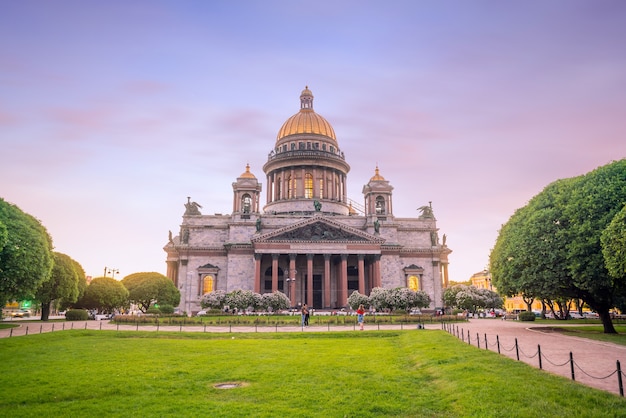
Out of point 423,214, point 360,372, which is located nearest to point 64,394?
point 360,372

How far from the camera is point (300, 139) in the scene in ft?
274

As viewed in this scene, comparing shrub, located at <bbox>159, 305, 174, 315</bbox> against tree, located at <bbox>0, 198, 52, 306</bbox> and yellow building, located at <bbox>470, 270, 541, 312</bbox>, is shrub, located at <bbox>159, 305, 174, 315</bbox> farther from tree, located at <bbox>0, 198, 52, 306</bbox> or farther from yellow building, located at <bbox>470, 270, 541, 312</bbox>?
yellow building, located at <bbox>470, 270, 541, 312</bbox>

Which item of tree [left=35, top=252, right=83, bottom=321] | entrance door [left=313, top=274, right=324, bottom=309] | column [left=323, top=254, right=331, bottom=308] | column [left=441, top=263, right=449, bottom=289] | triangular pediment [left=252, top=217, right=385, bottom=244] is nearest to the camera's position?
tree [left=35, top=252, right=83, bottom=321]

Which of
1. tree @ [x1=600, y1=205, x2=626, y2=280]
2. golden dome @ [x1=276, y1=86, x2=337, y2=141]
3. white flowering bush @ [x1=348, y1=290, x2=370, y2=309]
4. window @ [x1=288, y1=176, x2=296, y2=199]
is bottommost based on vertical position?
white flowering bush @ [x1=348, y1=290, x2=370, y2=309]

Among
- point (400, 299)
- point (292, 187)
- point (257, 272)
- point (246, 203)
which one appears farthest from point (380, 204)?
point (400, 299)

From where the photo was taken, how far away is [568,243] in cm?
2875

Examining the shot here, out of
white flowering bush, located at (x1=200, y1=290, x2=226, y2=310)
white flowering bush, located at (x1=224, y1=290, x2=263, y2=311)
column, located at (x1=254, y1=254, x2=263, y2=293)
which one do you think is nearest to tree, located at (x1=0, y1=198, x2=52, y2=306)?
white flowering bush, located at (x1=200, y1=290, x2=226, y2=310)

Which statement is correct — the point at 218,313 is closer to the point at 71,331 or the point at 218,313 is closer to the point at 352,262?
the point at 71,331

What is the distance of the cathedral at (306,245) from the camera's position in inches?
2576

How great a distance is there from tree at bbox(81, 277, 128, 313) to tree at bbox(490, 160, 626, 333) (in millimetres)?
47744

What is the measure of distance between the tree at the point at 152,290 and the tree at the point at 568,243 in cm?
4324

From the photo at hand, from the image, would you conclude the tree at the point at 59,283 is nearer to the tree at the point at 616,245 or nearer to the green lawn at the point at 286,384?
the green lawn at the point at 286,384

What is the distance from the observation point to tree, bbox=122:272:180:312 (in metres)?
60.0

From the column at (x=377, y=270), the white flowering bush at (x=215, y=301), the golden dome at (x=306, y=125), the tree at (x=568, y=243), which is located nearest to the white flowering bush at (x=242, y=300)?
the white flowering bush at (x=215, y=301)
